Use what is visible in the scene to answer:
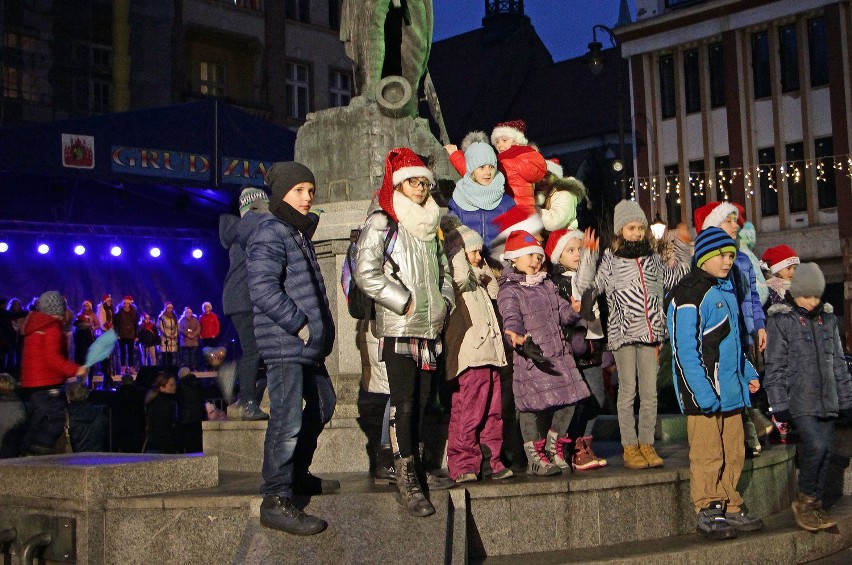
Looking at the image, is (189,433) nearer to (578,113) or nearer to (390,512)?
(390,512)

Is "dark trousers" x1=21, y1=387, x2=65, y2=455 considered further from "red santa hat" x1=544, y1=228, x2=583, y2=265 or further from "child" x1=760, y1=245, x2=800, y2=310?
"child" x1=760, y1=245, x2=800, y2=310

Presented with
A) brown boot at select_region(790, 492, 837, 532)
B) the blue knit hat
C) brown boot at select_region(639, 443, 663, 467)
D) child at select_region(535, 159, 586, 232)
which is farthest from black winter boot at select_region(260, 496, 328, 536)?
child at select_region(535, 159, 586, 232)

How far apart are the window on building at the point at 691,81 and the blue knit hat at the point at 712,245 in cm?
3162

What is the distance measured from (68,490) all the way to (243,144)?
15.1 metres

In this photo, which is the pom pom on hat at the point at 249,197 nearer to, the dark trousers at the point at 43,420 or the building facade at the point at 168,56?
the dark trousers at the point at 43,420

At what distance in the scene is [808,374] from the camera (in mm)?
7738

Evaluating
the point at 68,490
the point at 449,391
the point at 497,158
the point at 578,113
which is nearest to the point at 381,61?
the point at 497,158

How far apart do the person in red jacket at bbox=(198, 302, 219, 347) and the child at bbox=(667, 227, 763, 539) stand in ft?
63.2

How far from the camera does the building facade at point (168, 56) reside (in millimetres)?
33250

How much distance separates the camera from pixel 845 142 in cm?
3381

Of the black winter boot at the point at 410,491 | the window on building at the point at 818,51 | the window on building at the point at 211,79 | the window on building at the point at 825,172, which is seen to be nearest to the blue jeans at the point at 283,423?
the black winter boot at the point at 410,491

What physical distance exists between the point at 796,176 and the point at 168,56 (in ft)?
62.8

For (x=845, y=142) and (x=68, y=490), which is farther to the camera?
(x=845, y=142)

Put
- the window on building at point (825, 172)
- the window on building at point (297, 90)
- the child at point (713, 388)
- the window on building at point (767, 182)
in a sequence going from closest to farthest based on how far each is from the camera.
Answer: the child at point (713, 388) < the window on building at point (825, 172) < the window on building at point (767, 182) < the window on building at point (297, 90)
